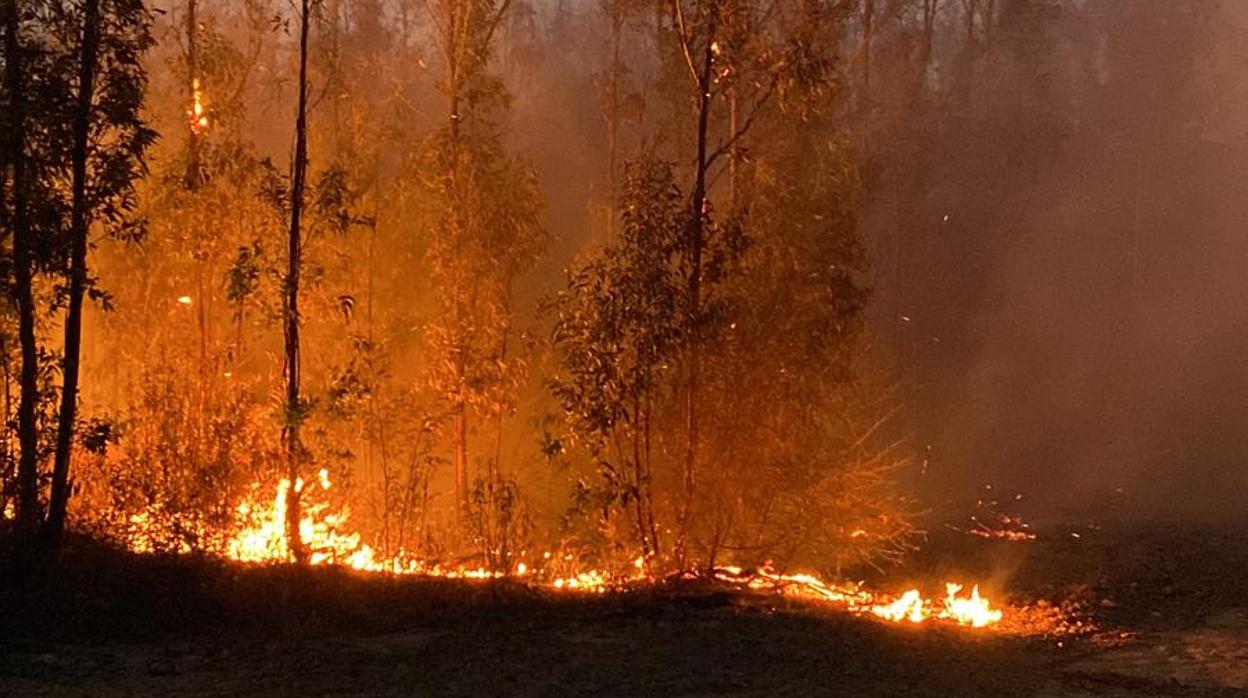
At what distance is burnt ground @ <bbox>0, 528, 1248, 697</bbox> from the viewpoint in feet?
21.6

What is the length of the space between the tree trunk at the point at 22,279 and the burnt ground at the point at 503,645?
65 centimetres

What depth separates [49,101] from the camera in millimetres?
8094

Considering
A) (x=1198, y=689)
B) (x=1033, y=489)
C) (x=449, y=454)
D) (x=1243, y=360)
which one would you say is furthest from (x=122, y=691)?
(x=1243, y=360)

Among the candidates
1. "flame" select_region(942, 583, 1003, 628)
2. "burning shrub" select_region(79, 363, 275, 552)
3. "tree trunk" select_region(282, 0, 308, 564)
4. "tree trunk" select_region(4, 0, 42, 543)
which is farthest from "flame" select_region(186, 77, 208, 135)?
"flame" select_region(942, 583, 1003, 628)

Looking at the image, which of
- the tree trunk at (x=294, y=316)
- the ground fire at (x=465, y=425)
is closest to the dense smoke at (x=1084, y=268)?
the ground fire at (x=465, y=425)

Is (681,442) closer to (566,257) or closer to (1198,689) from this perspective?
(1198,689)

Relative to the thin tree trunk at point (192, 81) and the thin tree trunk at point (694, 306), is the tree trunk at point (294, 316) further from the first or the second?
the thin tree trunk at point (694, 306)

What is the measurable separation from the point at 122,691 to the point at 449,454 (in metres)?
9.89

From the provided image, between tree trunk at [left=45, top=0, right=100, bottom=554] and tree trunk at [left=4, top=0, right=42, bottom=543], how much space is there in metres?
0.18

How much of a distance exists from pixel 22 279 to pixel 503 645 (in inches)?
183

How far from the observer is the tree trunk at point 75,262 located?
822 cm

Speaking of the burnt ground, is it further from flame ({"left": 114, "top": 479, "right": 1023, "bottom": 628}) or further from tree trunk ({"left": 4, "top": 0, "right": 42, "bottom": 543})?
tree trunk ({"left": 4, "top": 0, "right": 42, "bottom": 543})

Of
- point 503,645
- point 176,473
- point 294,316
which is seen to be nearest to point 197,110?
point 294,316

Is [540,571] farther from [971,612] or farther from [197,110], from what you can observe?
[197,110]
